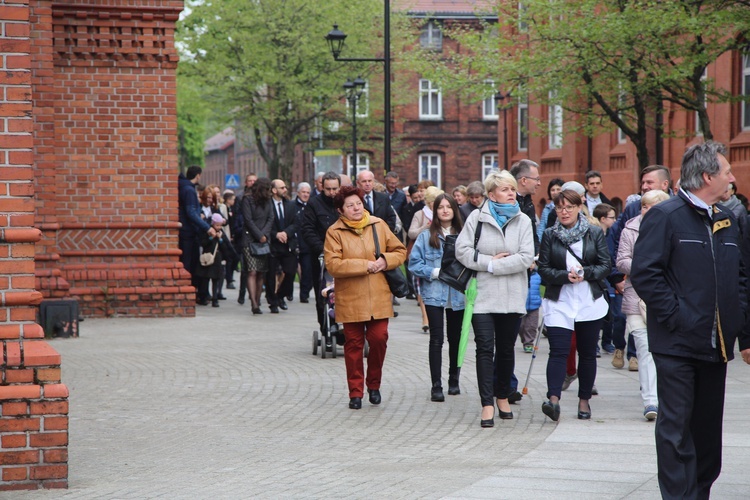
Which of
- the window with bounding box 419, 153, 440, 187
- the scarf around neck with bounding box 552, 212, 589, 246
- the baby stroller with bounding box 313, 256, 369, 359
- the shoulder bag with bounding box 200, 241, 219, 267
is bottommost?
the baby stroller with bounding box 313, 256, 369, 359

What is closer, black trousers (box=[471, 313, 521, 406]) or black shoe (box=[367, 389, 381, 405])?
black trousers (box=[471, 313, 521, 406])

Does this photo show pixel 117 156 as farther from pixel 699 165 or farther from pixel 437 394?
pixel 699 165

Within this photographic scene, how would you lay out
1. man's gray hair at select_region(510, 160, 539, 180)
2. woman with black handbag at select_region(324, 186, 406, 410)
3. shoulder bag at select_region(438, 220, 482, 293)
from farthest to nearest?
man's gray hair at select_region(510, 160, 539, 180), woman with black handbag at select_region(324, 186, 406, 410), shoulder bag at select_region(438, 220, 482, 293)

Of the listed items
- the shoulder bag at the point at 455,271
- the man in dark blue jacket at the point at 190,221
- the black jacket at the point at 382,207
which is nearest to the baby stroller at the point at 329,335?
the black jacket at the point at 382,207

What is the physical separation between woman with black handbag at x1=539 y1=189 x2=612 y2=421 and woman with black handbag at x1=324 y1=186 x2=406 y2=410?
51.3 inches

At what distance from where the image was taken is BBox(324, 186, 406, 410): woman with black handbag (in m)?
9.23

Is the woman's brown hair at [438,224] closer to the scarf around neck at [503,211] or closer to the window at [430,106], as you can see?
the scarf around neck at [503,211]

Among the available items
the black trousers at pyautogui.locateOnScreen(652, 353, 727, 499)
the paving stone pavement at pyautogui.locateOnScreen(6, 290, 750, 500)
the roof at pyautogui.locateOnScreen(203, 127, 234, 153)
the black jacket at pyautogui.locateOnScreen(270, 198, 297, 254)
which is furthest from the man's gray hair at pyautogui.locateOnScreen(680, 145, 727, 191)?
the roof at pyautogui.locateOnScreen(203, 127, 234, 153)

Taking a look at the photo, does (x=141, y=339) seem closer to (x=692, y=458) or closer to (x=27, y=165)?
(x=27, y=165)

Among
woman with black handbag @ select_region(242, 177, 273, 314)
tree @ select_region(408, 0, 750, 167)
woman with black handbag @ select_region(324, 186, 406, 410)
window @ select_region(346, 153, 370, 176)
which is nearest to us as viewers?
woman with black handbag @ select_region(324, 186, 406, 410)

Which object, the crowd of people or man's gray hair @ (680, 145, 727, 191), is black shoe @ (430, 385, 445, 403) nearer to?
the crowd of people

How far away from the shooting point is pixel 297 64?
148 feet

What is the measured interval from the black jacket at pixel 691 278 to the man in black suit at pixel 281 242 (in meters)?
12.2

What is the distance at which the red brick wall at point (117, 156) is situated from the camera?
15742mm
